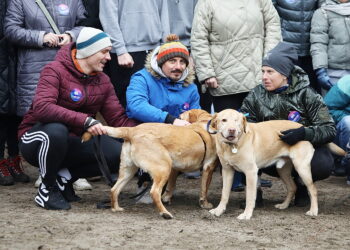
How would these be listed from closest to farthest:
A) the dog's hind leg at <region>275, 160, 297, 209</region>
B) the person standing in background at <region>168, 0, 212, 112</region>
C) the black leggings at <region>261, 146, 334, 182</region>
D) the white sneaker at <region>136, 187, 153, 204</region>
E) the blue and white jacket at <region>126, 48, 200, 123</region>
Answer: the black leggings at <region>261, 146, 334, 182</region>, the dog's hind leg at <region>275, 160, 297, 209</region>, the white sneaker at <region>136, 187, 153, 204</region>, the blue and white jacket at <region>126, 48, 200, 123</region>, the person standing in background at <region>168, 0, 212, 112</region>

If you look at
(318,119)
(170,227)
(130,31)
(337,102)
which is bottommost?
(170,227)

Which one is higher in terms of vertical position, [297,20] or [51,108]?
[297,20]

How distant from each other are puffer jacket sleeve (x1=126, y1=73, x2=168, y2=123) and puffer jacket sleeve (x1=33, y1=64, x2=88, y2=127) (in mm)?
718

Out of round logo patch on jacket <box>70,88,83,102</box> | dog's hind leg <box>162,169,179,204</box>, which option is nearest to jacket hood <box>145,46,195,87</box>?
round logo patch on jacket <box>70,88,83,102</box>

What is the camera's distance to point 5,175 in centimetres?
783

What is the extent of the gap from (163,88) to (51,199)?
5.23 ft

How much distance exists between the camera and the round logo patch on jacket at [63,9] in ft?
24.9

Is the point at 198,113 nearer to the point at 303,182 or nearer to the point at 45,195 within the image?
the point at 303,182

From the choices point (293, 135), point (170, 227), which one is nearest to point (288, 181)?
point (293, 135)

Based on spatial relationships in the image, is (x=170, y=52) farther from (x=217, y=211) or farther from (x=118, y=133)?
(x=217, y=211)

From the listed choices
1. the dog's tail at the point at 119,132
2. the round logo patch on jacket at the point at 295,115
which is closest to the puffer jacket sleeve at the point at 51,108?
the dog's tail at the point at 119,132

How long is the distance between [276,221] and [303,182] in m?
0.58

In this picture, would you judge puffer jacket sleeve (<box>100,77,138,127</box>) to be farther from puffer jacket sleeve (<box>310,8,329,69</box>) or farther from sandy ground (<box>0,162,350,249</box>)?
puffer jacket sleeve (<box>310,8,329,69</box>)

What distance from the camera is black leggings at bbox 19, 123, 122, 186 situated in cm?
635
